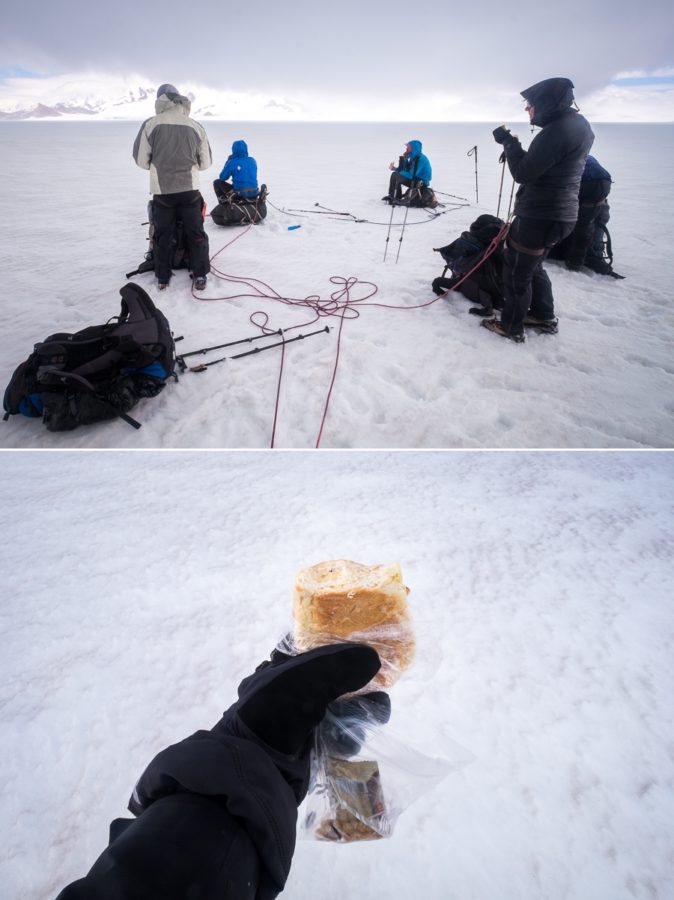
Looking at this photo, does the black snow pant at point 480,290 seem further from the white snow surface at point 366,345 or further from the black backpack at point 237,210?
the black backpack at point 237,210

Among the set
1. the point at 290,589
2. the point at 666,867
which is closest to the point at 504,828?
the point at 666,867

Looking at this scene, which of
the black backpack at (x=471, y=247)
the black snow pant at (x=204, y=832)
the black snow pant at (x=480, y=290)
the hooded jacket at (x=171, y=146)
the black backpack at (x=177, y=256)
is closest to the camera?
the black snow pant at (x=204, y=832)

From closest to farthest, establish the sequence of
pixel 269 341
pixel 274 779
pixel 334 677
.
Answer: pixel 274 779
pixel 334 677
pixel 269 341

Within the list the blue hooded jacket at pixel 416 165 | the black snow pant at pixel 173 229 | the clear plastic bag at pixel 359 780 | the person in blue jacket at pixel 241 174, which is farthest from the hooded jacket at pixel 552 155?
the blue hooded jacket at pixel 416 165

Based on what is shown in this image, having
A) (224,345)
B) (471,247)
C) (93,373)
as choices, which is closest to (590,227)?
(471,247)

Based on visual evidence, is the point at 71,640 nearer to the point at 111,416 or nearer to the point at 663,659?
the point at 111,416

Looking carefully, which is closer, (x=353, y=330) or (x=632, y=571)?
(x=632, y=571)

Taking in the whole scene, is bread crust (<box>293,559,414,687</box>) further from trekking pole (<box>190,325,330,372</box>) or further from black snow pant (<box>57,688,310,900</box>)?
Result: trekking pole (<box>190,325,330,372</box>)
